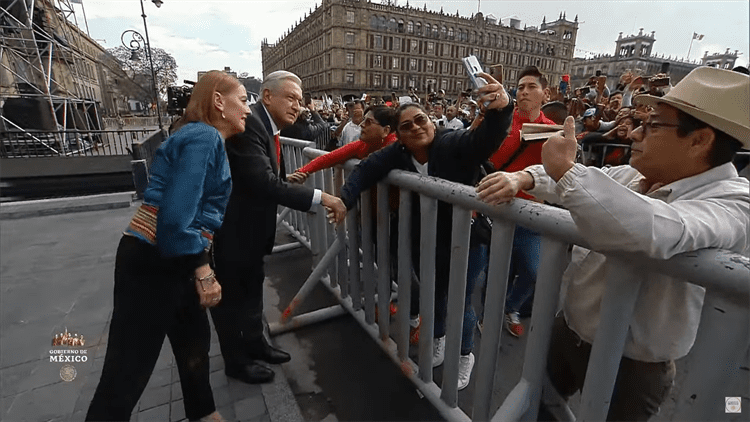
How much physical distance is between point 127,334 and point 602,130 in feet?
20.1

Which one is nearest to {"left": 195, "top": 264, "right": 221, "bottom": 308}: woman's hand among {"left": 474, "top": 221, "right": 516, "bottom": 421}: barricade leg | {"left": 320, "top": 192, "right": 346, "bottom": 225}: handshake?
{"left": 320, "top": 192, "right": 346, "bottom": 225}: handshake

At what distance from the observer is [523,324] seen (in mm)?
3064

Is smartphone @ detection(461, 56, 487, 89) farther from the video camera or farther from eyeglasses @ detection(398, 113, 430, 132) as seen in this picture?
the video camera

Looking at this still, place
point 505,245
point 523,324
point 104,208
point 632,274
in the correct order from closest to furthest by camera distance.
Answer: point 632,274, point 505,245, point 523,324, point 104,208

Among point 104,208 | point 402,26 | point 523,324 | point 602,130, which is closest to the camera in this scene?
point 523,324

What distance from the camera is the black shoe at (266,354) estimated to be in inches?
104

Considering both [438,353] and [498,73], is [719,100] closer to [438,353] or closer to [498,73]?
[498,73]

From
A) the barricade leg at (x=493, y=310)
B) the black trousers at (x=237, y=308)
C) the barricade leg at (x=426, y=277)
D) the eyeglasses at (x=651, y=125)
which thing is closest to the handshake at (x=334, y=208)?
the barricade leg at (x=426, y=277)

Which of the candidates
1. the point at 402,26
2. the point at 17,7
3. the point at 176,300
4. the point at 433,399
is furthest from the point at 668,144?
the point at 402,26

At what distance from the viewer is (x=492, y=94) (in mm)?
1985

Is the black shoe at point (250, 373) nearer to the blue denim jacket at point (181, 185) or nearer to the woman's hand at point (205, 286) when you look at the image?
the woman's hand at point (205, 286)

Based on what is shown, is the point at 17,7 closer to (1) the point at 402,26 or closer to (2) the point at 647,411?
(2) the point at 647,411

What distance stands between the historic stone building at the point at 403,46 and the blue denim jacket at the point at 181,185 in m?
63.9

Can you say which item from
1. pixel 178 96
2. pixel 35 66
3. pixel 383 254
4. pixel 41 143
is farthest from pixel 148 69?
pixel 383 254
